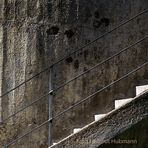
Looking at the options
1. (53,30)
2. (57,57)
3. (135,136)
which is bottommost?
(135,136)

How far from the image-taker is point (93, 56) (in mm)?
8102

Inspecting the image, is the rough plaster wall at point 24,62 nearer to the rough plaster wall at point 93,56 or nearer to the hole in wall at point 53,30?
the hole in wall at point 53,30

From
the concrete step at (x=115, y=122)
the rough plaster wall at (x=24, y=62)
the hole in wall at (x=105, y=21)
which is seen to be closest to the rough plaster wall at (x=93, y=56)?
the hole in wall at (x=105, y=21)

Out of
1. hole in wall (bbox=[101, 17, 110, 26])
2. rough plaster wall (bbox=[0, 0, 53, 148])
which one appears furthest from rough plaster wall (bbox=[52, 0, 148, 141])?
rough plaster wall (bbox=[0, 0, 53, 148])

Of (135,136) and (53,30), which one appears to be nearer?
(135,136)

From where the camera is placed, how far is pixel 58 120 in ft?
26.0

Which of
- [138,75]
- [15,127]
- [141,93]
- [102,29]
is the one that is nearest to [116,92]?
[138,75]

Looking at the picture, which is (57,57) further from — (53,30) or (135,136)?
(135,136)

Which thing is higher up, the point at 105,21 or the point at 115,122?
the point at 105,21

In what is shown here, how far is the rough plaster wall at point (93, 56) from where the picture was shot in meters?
7.98

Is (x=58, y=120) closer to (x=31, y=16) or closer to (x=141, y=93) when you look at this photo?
(x=31, y=16)

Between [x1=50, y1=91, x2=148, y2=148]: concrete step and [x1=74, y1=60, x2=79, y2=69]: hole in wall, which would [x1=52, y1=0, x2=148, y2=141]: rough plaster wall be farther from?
[x1=50, y1=91, x2=148, y2=148]: concrete step

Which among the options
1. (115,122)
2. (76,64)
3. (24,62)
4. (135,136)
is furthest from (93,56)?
(115,122)

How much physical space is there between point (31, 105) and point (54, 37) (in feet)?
3.62
